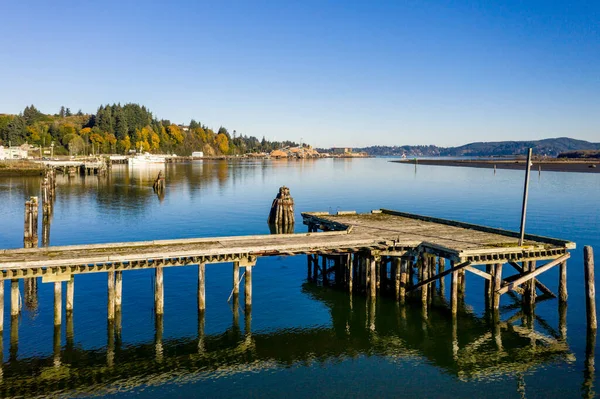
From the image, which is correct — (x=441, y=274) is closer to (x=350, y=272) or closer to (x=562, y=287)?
(x=350, y=272)

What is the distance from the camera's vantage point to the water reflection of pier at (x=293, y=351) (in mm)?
22516

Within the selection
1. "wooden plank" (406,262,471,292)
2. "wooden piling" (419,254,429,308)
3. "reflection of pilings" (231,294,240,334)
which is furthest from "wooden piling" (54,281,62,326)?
"wooden piling" (419,254,429,308)

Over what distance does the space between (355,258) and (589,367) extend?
16.7m

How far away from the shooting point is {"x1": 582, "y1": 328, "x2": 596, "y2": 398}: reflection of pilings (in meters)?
21.5

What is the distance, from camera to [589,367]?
23.7 meters

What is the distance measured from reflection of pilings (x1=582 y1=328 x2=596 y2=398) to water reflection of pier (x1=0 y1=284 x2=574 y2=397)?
0.82m

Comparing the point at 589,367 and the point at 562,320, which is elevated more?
the point at 562,320

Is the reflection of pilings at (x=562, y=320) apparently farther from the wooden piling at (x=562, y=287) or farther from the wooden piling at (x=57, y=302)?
the wooden piling at (x=57, y=302)

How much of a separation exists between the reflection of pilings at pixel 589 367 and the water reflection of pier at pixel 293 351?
823 mm

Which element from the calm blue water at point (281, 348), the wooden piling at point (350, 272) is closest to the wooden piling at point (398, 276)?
the calm blue water at point (281, 348)

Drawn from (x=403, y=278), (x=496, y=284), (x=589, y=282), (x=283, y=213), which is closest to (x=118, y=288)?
(x=403, y=278)

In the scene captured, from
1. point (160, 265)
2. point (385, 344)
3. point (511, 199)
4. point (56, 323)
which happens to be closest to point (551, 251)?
point (385, 344)

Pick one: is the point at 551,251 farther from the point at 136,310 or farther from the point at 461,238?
the point at 136,310

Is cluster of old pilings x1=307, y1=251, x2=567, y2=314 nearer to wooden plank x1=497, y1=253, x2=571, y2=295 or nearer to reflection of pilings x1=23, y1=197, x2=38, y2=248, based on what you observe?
wooden plank x1=497, y1=253, x2=571, y2=295
